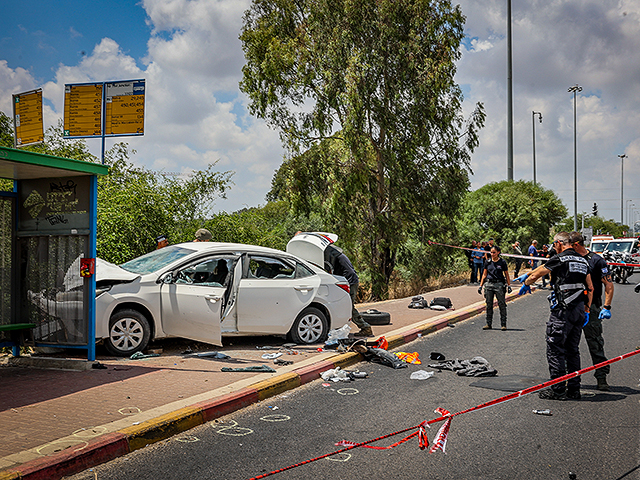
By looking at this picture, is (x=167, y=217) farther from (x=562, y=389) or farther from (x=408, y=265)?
(x=408, y=265)

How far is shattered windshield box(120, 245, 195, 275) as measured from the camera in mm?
8602

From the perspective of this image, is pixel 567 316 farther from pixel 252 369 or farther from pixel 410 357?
pixel 252 369

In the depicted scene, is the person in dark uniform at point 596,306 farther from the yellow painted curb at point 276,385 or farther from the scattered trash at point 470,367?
the yellow painted curb at point 276,385

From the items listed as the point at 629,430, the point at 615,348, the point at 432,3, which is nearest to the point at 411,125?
the point at 432,3

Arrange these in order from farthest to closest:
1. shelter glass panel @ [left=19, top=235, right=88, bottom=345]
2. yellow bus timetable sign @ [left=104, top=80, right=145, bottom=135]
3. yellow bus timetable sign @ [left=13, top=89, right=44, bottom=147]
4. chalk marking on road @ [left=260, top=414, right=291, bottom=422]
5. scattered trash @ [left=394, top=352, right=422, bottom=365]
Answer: yellow bus timetable sign @ [left=104, top=80, right=145, bottom=135] < yellow bus timetable sign @ [left=13, top=89, right=44, bottom=147] < scattered trash @ [left=394, top=352, right=422, bottom=365] < shelter glass panel @ [left=19, top=235, right=88, bottom=345] < chalk marking on road @ [left=260, top=414, right=291, bottom=422]

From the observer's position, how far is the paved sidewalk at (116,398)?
4363 mm

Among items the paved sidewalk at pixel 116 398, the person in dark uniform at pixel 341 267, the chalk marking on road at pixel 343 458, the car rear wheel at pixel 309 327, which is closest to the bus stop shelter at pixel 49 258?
the paved sidewalk at pixel 116 398

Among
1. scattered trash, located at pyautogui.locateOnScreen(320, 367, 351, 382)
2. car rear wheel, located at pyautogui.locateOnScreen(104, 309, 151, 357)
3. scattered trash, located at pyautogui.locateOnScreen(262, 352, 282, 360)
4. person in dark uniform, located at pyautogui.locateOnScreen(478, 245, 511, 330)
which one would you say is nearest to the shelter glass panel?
car rear wheel, located at pyautogui.locateOnScreen(104, 309, 151, 357)

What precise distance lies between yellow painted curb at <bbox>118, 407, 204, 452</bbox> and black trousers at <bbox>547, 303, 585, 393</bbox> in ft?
12.9

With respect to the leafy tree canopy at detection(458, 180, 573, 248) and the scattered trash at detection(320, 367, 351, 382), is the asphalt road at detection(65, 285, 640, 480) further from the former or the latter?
the leafy tree canopy at detection(458, 180, 573, 248)

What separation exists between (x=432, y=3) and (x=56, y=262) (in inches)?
724

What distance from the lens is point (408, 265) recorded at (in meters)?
23.5

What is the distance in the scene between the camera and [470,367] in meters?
7.67

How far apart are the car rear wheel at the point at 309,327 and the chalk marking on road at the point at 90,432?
4719 mm
